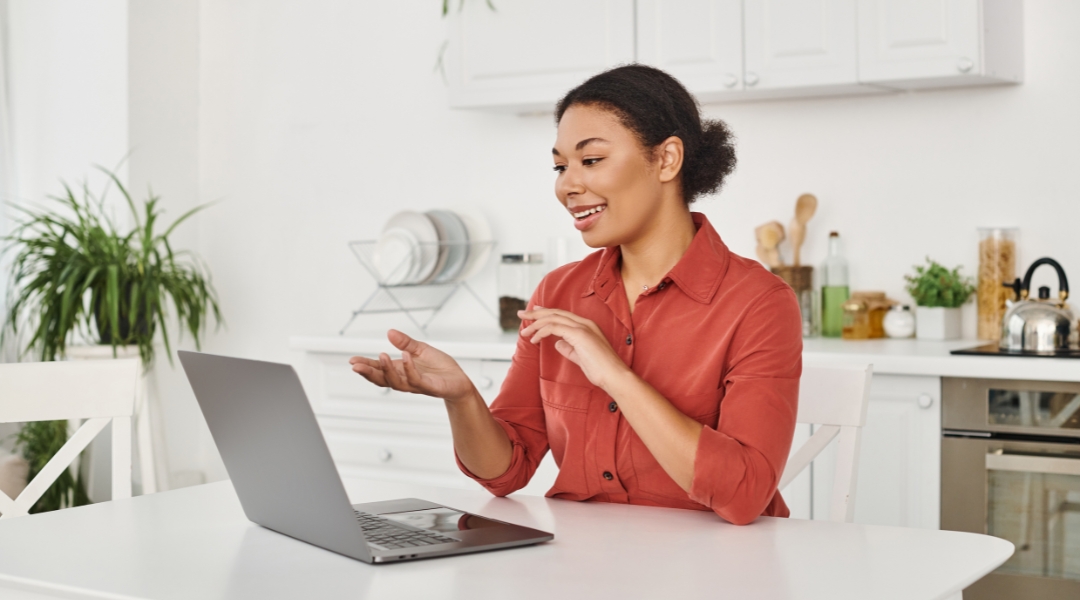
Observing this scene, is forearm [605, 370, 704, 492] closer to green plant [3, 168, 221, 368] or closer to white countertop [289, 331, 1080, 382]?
white countertop [289, 331, 1080, 382]

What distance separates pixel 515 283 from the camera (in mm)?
3396

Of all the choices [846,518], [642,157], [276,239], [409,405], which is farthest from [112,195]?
[846,518]

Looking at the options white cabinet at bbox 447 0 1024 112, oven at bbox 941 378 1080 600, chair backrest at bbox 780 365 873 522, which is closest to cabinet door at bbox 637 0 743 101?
white cabinet at bbox 447 0 1024 112

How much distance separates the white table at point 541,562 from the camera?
1038 millimetres

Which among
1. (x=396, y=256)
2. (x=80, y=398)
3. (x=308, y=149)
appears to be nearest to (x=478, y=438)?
(x=80, y=398)

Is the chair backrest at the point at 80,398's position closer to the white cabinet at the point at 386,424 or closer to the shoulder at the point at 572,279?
the shoulder at the point at 572,279

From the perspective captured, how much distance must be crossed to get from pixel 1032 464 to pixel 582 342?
143cm

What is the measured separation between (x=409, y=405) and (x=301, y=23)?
1590 mm

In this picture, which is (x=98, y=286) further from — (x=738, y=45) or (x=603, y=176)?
(x=603, y=176)

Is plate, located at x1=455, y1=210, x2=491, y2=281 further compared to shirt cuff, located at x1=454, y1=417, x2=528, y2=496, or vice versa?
plate, located at x1=455, y1=210, x2=491, y2=281

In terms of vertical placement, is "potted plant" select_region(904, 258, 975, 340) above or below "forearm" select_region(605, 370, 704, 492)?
above

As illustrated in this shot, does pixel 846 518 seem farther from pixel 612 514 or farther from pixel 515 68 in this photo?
pixel 515 68

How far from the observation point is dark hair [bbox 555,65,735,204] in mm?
1620

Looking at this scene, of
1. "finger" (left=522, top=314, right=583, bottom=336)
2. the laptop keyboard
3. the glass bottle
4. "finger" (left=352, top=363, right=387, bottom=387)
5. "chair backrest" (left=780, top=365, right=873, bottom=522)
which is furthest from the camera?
the glass bottle
